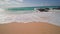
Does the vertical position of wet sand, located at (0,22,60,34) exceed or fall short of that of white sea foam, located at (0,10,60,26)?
it falls short

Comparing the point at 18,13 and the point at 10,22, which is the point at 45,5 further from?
the point at 10,22

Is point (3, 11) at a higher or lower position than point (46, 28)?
higher

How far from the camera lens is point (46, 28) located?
1006 millimetres

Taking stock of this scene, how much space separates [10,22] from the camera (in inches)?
38.6

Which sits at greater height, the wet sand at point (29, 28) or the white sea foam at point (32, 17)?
the white sea foam at point (32, 17)

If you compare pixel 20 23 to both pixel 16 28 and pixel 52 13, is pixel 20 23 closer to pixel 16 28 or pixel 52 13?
pixel 16 28

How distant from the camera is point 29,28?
3.25 ft

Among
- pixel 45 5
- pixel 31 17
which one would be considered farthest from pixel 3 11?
pixel 45 5

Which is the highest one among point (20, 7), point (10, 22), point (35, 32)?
point (20, 7)

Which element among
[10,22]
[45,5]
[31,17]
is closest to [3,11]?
[10,22]

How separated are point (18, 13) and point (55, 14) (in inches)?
14.5

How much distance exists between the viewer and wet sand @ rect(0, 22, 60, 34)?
968 mm

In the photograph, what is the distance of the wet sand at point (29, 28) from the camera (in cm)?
97

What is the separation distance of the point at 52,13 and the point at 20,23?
34 cm
